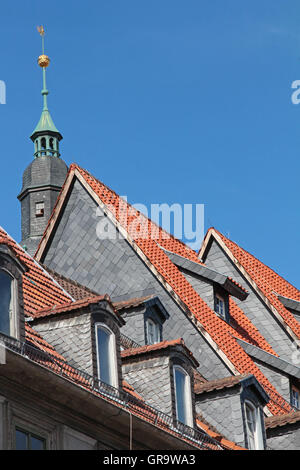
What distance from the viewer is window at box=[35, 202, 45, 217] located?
86062mm

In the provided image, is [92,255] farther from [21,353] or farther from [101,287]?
[21,353]

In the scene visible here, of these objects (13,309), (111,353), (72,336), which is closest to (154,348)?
(111,353)

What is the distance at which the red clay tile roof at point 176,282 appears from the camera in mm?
36938

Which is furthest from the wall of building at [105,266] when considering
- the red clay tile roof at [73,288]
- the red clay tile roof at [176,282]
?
the red clay tile roof at [73,288]

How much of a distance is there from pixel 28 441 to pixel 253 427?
33.2 feet

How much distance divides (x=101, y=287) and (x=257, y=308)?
752 cm

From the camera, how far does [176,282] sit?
128ft

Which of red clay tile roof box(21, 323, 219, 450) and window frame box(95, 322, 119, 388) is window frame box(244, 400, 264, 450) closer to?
red clay tile roof box(21, 323, 219, 450)

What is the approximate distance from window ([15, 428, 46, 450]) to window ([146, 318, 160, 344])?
33.5 ft

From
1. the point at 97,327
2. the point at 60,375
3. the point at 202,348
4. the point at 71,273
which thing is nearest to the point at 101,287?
the point at 71,273

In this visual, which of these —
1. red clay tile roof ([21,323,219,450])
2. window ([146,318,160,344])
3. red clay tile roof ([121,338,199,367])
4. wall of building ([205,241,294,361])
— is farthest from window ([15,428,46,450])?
wall of building ([205,241,294,361])

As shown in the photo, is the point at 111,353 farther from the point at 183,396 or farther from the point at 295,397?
the point at 295,397

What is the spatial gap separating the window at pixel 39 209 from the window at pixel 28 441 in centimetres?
6235

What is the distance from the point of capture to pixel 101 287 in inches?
1508
